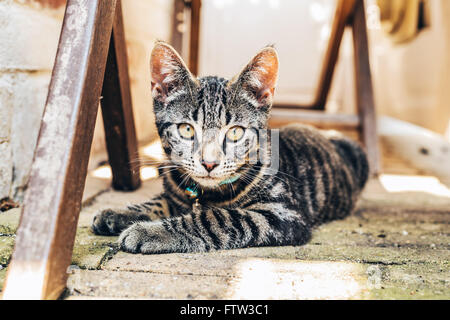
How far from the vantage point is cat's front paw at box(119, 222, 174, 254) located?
154cm

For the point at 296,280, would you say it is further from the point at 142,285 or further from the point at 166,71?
the point at 166,71

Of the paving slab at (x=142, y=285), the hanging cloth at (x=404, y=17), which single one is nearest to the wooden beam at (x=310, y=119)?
the hanging cloth at (x=404, y=17)

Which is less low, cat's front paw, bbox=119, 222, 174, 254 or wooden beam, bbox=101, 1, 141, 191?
wooden beam, bbox=101, 1, 141, 191

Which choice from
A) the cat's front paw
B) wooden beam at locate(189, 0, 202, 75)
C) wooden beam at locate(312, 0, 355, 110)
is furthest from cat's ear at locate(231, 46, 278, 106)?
wooden beam at locate(312, 0, 355, 110)

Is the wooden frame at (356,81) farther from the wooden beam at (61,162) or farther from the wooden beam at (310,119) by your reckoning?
the wooden beam at (61,162)

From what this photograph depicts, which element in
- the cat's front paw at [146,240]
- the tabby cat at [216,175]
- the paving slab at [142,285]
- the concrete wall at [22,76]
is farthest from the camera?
the concrete wall at [22,76]

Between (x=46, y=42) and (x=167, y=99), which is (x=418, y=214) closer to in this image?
(x=167, y=99)

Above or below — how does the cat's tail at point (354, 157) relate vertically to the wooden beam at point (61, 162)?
below

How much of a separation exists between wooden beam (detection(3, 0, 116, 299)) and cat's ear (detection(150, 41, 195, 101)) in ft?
1.34

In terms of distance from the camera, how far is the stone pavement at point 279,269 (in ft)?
4.08

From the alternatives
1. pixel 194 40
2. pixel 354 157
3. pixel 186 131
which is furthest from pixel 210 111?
pixel 194 40

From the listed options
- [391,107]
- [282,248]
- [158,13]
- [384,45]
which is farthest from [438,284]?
[384,45]

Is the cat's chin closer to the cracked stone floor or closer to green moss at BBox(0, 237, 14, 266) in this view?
the cracked stone floor
